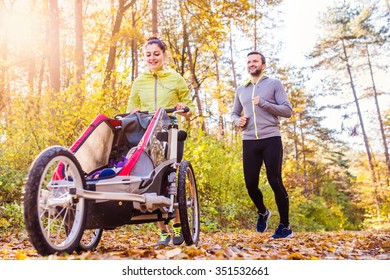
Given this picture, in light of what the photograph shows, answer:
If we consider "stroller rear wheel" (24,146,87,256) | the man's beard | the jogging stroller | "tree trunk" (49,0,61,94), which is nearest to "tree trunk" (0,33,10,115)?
"tree trunk" (49,0,61,94)

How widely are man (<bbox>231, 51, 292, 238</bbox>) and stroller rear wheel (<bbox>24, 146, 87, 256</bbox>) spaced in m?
2.42

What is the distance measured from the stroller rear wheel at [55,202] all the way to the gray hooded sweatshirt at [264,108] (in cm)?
244

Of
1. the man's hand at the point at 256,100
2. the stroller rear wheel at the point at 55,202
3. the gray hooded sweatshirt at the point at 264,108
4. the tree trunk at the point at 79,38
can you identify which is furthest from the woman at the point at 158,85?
the tree trunk at the point at 79,38

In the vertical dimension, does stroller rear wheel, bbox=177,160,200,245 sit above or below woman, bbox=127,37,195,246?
below

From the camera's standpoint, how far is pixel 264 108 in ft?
16.7

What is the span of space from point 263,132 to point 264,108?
10.1 inches

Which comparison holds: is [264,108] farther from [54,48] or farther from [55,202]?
[54,48]

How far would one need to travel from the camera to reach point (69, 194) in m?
2.92

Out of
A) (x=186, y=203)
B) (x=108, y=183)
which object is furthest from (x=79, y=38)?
(x=108, y=183)

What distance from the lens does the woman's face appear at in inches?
176

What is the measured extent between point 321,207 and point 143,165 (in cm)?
1692

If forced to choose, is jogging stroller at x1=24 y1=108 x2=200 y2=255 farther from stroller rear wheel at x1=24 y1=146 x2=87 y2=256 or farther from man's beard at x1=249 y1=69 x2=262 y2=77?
man's beard at x1=249 y1=69 x2=262 y2=77

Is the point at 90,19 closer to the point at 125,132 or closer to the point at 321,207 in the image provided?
the point at 321,207
